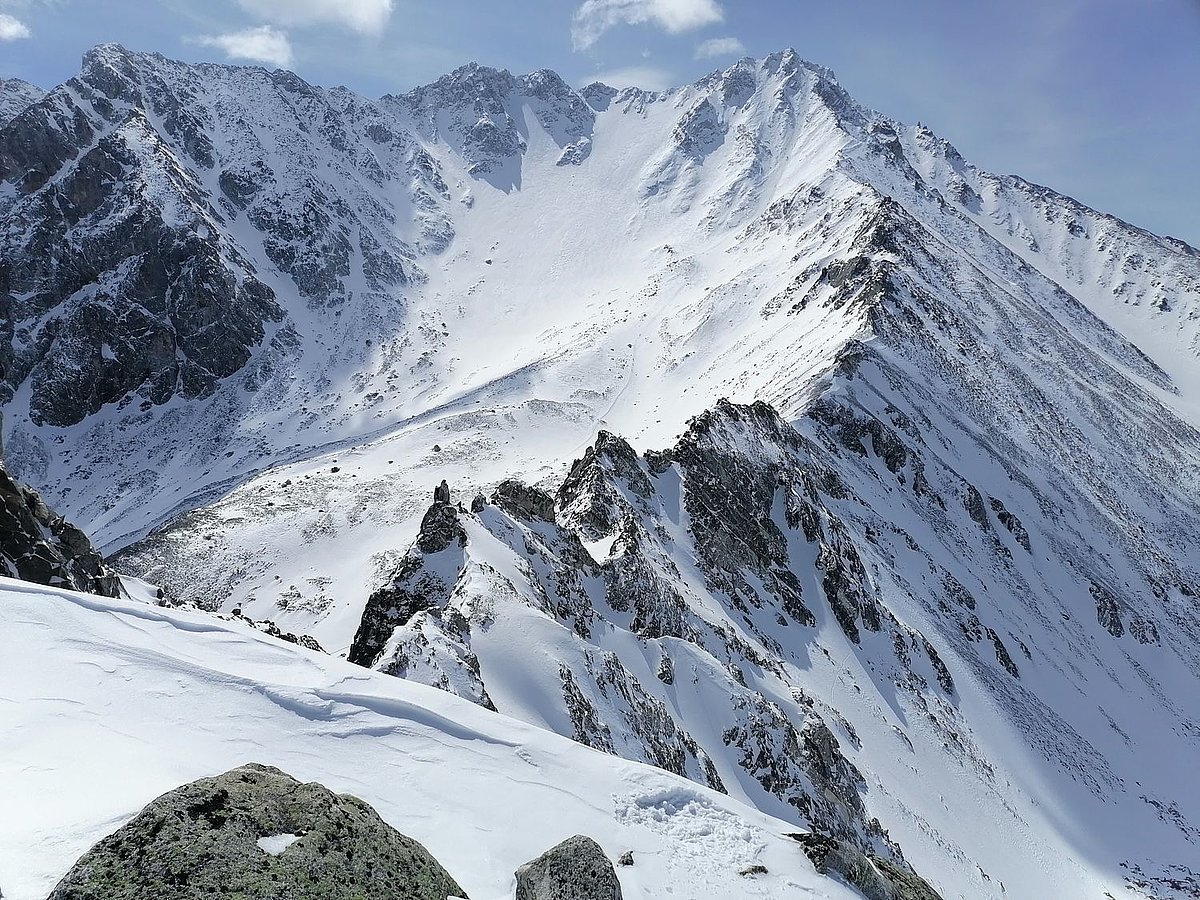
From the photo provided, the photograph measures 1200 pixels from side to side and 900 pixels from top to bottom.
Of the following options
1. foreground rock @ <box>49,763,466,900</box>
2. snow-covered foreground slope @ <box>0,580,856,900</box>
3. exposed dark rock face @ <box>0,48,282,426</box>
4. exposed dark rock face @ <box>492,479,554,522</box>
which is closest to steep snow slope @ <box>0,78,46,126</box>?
exposed dark rock face @ <box>0,48,282,426</box>

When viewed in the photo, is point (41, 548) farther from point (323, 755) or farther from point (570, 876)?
point (570, 876)

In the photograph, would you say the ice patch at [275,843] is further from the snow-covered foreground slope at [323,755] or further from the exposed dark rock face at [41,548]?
the exposed dark rock face at [41,548]

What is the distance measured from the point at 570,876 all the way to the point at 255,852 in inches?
173

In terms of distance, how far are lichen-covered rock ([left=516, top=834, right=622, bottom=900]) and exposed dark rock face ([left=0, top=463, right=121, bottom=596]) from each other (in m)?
16.8

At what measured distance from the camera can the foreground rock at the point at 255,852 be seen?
7.15m

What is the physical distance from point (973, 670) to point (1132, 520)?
49.2 metres

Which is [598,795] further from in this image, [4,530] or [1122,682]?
[1122,682]

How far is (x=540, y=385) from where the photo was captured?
108 meters

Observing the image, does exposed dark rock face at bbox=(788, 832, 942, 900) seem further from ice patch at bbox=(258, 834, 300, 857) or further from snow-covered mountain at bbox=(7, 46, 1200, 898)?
snow-covered mountain at bbox=(7, 46, 1200, 898)

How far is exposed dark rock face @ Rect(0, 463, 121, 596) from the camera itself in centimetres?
2006

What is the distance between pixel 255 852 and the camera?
7.82m

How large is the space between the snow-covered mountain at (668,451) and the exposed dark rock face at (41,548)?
9520 millimetres

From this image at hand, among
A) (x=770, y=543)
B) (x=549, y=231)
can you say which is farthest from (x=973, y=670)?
(x=549, y=231)

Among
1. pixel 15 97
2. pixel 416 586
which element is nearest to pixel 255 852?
pixel 416 586
